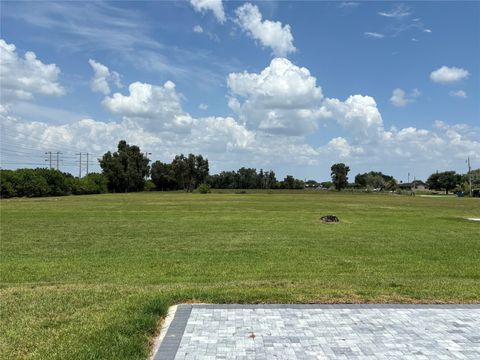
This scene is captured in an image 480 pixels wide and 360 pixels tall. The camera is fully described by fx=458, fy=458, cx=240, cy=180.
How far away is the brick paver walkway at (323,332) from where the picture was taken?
488 centimetres

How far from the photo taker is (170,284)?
8.96 m

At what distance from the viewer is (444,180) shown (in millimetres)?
157250

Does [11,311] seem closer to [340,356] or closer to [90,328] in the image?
[90,328]

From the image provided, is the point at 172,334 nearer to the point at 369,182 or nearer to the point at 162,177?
the point at 162,177

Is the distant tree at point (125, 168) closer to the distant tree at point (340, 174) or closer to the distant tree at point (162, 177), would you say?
the distant tree at point (162, 177)

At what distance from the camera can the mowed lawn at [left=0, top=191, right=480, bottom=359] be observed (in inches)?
223

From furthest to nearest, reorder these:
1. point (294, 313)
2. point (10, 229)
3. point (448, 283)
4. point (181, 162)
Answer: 1. point (181, 162)
2. point (10, 229)
3. point (448, 283)
4. point (294, 313)

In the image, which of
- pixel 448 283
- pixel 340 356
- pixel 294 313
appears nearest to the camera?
pixel 340 356

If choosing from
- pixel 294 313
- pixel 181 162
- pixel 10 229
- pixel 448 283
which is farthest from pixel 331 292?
pixel 181 162

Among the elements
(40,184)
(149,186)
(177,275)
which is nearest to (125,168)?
(149,186)

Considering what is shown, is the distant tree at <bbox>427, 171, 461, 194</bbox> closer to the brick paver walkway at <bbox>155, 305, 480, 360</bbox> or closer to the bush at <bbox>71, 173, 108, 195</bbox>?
the bush at <bbox>71, 173, 108, 195</bbox>

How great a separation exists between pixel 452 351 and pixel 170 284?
5.44 m

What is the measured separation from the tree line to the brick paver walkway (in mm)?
83683

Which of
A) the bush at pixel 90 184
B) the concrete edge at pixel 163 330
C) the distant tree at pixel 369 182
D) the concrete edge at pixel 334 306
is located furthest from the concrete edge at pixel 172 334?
the distant tree at pixel 369 182
